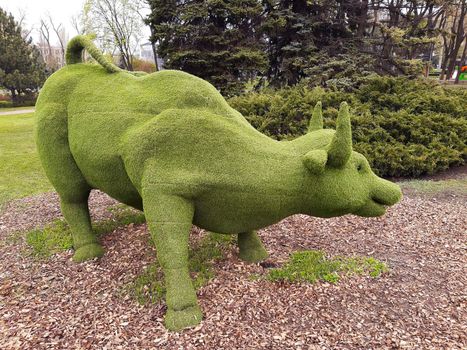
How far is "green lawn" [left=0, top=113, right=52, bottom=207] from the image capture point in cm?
916

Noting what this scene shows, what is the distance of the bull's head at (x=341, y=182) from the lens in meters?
3.17

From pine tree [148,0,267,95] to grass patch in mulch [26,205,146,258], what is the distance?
23.8 ft

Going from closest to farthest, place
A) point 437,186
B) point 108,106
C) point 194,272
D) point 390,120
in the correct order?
point 108,106 < point 194,272 < point 437,186 < point 390,120

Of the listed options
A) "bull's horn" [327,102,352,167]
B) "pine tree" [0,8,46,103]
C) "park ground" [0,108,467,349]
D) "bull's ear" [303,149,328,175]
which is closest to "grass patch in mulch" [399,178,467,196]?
"park ground" [0,108,467,349]

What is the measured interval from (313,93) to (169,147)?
7250 mm

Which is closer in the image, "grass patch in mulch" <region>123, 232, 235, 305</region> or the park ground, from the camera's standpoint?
the park ground

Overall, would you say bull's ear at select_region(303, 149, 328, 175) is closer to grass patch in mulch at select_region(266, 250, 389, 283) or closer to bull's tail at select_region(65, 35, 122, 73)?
grass patch in mulch at select_region(266, 250, 389, 283)

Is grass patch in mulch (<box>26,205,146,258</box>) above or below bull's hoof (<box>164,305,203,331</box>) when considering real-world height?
below

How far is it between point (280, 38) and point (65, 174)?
10.3 meters

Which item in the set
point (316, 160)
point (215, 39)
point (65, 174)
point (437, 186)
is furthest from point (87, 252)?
point (215, 39)

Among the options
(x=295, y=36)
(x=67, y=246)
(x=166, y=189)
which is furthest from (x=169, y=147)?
(x=295, y=36)

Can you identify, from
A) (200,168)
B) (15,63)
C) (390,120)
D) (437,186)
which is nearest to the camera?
(200,168)

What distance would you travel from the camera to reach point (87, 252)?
15.6 ft

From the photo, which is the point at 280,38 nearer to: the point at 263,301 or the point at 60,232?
the point at 60,232
